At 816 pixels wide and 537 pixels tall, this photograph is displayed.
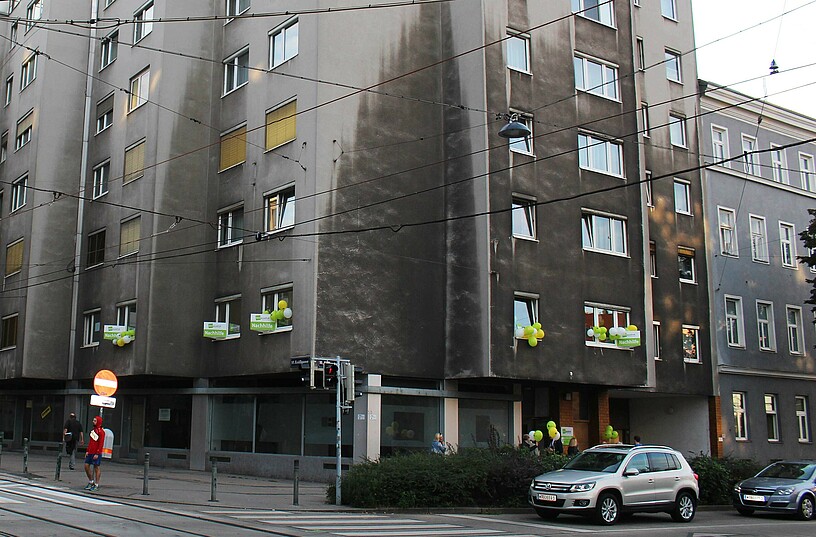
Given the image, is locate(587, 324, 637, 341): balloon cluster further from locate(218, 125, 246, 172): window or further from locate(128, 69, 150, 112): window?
locate(128, 69, 150, 112): window

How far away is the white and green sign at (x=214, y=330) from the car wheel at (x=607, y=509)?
14685 mm

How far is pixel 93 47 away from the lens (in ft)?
123

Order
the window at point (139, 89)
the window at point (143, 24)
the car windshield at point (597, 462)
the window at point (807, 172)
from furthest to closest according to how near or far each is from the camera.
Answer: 1. the window at point (807, 172)
2. the window at point (143, 24)
3. the window at point (139, 89)
4. the car windshield at point (597, 462)

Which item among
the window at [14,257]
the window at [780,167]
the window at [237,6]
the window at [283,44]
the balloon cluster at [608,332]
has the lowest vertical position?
the balloon cluster at [608,332]

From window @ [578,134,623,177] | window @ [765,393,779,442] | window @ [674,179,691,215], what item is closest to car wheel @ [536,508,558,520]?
window @ [578,134,623,177]

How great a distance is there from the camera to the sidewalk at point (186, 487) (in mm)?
19578

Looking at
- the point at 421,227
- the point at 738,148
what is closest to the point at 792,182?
the point at 738,148

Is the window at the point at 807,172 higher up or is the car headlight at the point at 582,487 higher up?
the window at the point at 807,172

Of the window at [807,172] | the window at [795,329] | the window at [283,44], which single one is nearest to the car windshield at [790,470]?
the window at [795,329]

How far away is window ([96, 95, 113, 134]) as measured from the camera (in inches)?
1405

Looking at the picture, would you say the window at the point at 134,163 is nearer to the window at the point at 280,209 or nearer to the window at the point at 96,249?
the window at the point at 96,249

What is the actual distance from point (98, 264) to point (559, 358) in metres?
18.1

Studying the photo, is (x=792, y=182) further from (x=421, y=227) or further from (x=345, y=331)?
(x=345, y=331)

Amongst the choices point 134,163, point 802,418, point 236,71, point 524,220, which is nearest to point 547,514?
point 524,220
